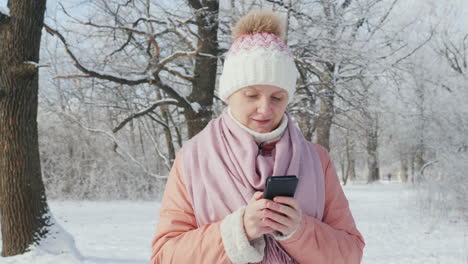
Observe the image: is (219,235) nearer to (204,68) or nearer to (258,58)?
(258,58)

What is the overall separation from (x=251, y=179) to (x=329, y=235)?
0.96 ft

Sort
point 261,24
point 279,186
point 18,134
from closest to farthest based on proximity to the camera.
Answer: point 279,186 < point 261,24 < point 18,134

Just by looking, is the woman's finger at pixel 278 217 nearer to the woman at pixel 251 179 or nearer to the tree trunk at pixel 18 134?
the woman at pixel 251 179

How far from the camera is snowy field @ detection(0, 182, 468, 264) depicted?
19.1 ft

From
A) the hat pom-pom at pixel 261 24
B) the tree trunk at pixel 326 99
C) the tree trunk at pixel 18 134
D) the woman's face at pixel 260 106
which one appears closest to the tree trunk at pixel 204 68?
the tree trunk at pixel 326 99

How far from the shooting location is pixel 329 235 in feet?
4.11

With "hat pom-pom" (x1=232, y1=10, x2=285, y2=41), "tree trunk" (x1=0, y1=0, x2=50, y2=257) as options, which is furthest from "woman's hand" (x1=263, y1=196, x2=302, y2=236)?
"tree trunk" (x1=0, y1=0, x2=50, y2=257)

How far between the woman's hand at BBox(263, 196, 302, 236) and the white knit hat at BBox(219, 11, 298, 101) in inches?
16.3

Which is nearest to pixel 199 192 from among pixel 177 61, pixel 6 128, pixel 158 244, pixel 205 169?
pixel 205 169

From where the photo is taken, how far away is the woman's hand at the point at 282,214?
3.45 ft

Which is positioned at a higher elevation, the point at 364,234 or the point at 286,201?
the point at 286,201

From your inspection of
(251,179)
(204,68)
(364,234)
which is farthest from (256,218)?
(364,234)

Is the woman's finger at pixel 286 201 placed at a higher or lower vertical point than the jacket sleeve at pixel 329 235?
higher

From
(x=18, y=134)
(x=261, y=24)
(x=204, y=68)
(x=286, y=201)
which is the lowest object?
(x=286, y=201)
